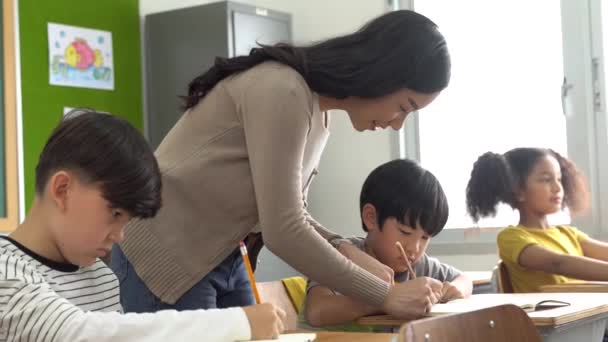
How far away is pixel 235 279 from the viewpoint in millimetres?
1774

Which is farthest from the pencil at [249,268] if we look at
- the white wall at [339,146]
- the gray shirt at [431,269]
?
the white wall at [339,146]

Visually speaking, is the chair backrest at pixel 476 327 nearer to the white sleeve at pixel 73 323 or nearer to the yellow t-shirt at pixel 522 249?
the white sleeve at pixel 73 323

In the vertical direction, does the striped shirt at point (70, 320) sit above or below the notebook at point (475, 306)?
above

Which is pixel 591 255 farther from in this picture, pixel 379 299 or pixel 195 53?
pixel 195 53

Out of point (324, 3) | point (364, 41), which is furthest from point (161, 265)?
point (324, 3)

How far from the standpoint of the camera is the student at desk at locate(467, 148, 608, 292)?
9.53 ft

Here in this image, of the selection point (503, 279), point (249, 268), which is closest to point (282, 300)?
point (249, 268)

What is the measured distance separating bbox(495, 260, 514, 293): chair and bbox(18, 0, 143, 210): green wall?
185cm

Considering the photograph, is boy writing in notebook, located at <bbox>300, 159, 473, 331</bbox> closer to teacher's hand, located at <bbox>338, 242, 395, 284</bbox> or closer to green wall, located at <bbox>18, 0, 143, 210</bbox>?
teacher's hand, located at <bbox>338, 242, 395, 284</bbox>

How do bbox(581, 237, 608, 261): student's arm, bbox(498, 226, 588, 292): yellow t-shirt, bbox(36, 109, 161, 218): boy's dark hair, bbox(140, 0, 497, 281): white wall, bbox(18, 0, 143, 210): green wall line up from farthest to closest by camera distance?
bbox(140, 0, 497, 281): white wall
bbox(18, 0, 143, 210): green wall
bbox(581, 237, 608, 261): student's arm
bbox(498, 226, 588, 292): yellow t-shirt
bbox(36, 109, 161, 218): boy's dark hair

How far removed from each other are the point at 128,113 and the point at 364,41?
3037mm

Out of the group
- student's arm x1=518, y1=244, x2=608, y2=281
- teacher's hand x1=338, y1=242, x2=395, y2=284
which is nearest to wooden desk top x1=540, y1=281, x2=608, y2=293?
student's arm x1=518, y1=244, x2=608, y2=281

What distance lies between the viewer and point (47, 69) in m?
4.11

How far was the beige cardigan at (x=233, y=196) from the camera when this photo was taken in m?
1.59
